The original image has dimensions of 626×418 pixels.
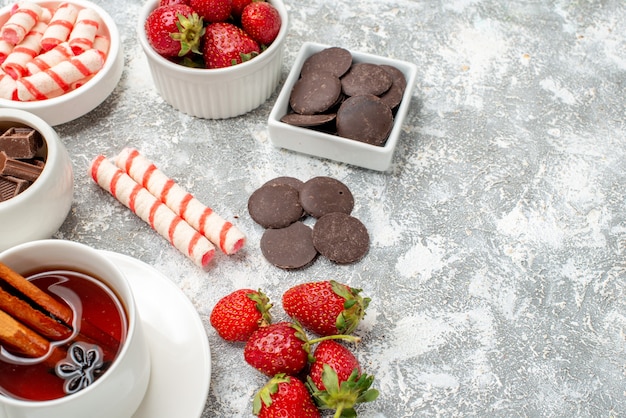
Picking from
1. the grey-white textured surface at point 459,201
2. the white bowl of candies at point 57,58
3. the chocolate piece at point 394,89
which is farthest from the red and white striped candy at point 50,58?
the chocolate piece at point 394,89

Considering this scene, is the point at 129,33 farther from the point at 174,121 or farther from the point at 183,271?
the point at 183,271

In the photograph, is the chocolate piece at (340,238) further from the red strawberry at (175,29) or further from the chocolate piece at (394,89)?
the red strawberry at (175,29)

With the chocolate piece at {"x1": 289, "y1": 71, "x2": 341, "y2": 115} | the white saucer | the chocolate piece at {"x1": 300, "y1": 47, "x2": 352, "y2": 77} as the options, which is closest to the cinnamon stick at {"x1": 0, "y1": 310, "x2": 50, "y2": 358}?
the white saucer

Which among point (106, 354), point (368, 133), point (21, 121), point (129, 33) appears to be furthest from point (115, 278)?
point (129, 33)

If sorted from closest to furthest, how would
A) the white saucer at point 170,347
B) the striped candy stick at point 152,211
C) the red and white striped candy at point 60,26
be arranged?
1. the white saucer at point 170,347
2. the striped candy stick at point 152,211
3. the red and white striped candy at point 60,26

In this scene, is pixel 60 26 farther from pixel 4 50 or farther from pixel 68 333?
pixel 68 333

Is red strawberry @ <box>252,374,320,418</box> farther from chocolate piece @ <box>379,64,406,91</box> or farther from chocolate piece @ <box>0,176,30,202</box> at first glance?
chocolate piece @ <box>379,64,406,91</box>

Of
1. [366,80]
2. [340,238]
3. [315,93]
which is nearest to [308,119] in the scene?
[315,93]
